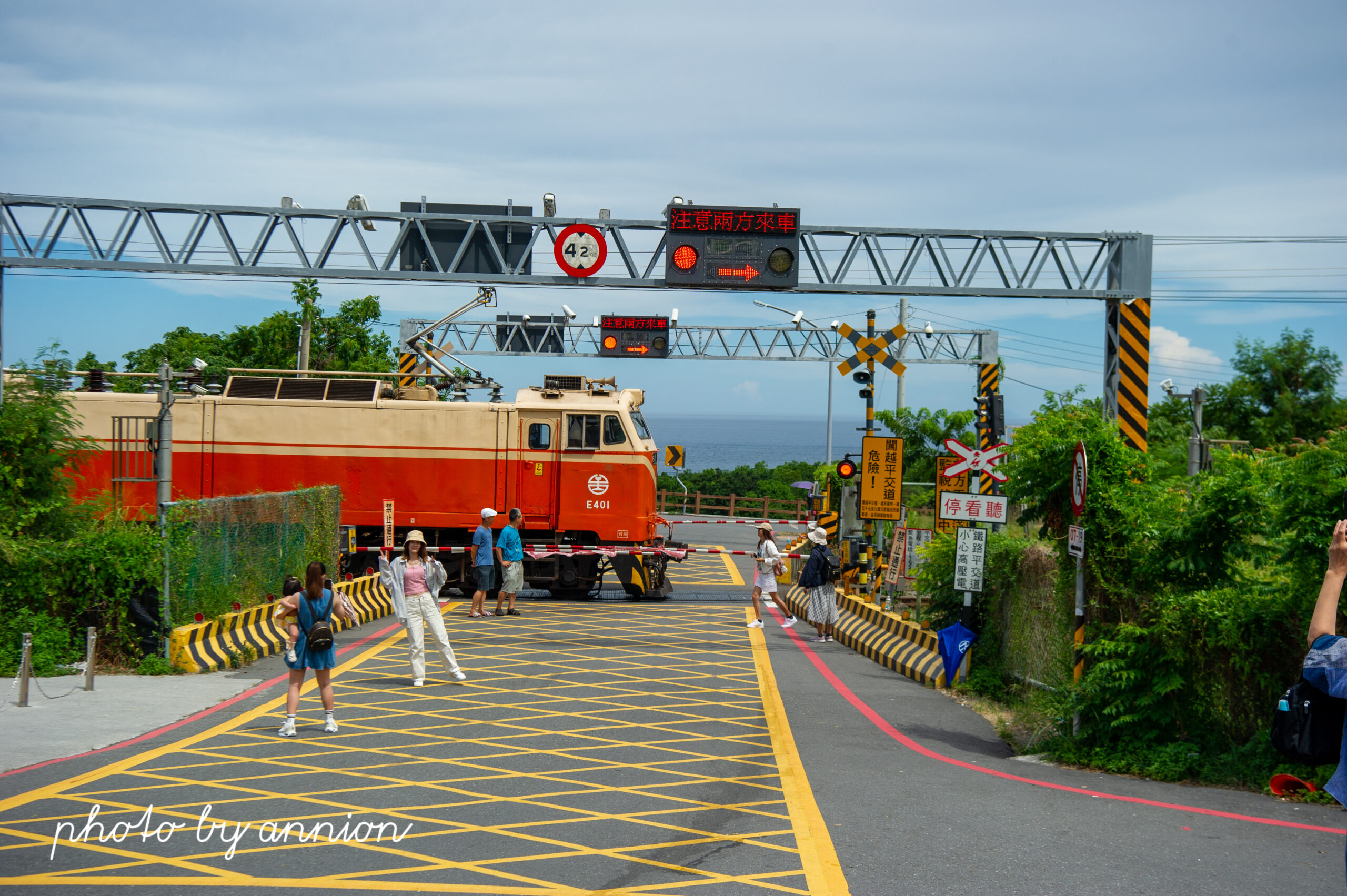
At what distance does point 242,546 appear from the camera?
14.4 m

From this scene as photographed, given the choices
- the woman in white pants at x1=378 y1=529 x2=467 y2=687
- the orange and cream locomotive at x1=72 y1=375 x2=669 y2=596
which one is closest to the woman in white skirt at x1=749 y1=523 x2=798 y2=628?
the orange and cream locomotive at x1=72 y1=375 x2=669 y2=596

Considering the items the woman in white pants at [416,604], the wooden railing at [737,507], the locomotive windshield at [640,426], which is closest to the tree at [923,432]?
the wooden railing at [737,507]

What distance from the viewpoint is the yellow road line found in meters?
6.09

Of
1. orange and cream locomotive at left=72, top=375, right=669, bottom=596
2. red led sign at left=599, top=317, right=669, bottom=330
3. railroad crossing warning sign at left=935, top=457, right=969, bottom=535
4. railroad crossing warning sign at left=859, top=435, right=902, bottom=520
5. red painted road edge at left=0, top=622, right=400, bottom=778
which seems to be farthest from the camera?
red led sign at left=599, top=317, right=669, bottom=330

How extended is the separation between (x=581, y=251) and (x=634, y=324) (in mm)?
20917

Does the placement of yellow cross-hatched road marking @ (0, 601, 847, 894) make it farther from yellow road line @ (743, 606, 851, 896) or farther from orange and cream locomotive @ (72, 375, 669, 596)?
orange and cream locomotive @ (72, 375, 669, 596)

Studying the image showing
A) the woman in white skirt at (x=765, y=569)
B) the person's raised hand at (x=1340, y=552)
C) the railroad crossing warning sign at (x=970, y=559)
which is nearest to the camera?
the person's raised hand at (x=1340, y=552)

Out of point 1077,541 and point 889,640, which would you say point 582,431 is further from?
point 1077,541

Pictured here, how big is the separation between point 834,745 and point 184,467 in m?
15.9

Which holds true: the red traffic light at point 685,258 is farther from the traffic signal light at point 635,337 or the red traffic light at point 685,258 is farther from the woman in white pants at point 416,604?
the traffic signal light at point 635,337

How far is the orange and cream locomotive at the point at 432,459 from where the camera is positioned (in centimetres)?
2070

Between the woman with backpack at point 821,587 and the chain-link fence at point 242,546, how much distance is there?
7578 mm

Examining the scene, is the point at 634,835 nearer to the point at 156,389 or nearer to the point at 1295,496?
the point at 1295,496

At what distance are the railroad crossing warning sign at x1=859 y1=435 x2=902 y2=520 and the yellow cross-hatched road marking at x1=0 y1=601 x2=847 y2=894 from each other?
708cm
